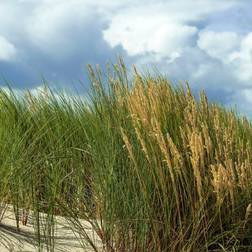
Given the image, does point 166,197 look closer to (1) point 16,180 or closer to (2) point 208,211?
(2) point 208,211

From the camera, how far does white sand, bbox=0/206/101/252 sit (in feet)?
11.7

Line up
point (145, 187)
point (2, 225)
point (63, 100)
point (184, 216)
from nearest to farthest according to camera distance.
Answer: point (145, 187)
point (184, 216)
point (2, 225)
point (63, 100)

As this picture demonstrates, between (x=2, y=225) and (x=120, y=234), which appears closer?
(x=120, y=234)

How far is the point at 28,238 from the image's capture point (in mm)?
3707

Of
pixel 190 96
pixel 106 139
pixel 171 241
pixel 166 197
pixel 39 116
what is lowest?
pixel 171 241

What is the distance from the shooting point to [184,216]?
3584 mm

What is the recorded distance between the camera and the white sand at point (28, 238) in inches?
140

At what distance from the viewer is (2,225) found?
3.85 metres

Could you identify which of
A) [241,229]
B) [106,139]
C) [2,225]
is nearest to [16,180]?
[2,225]

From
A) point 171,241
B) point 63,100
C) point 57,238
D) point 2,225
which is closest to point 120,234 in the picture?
point 171,241

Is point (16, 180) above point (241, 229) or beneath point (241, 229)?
above

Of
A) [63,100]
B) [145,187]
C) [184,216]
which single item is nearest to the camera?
[145,187]

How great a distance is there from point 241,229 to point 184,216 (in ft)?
1.67

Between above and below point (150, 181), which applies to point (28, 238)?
below
